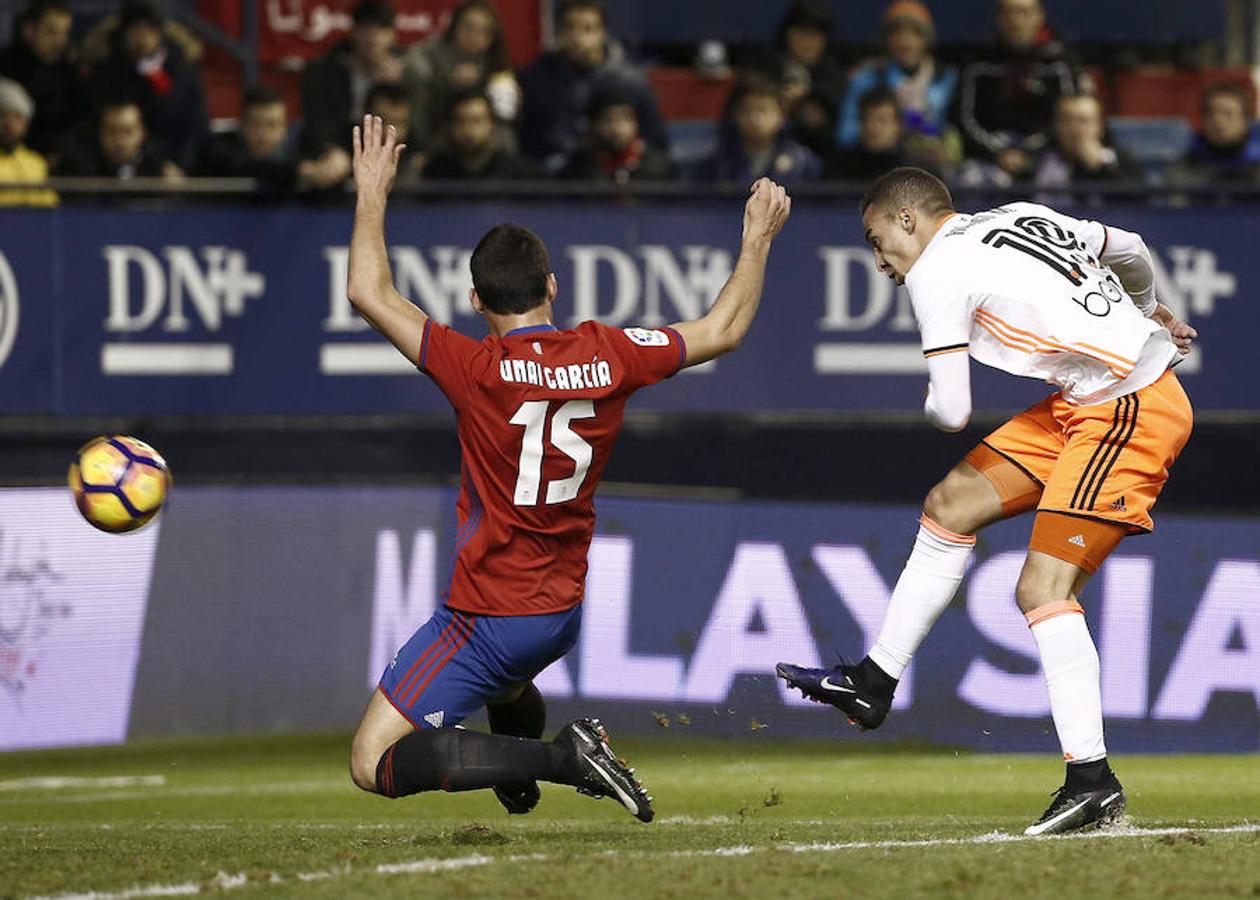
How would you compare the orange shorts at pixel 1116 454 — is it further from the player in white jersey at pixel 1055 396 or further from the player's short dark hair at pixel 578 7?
the player's short dark hair at pixel 578 7

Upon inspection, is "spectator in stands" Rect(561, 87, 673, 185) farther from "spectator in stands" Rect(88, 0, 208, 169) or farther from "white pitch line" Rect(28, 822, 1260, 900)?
"white pitch line" Rect(28, 822, 1260, 900)

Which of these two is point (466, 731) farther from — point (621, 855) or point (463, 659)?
point (621, 855)

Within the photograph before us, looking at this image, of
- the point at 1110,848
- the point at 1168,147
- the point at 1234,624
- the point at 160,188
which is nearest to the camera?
the point at 1110,848

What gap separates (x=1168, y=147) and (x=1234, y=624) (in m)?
5.74

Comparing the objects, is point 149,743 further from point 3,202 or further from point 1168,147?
point 1168,147

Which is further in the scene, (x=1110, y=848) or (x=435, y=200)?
(x=435, y=200)

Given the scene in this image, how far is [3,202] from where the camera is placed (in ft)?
39.7

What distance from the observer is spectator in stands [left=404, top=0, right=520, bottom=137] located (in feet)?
43.3

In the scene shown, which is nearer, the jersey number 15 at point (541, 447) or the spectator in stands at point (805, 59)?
the jersey number 15 at point (541, 447)

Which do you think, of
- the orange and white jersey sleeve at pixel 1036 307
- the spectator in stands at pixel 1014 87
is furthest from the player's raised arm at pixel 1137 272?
the spectator in stands at pixel 1014 87

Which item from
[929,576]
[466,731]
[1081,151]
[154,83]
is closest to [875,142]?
[1081,151]

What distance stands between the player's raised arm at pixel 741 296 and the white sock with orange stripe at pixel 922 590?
1050 mm

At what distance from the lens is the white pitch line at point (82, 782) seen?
949 cm

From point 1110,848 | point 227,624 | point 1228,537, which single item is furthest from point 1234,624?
point 227,624
